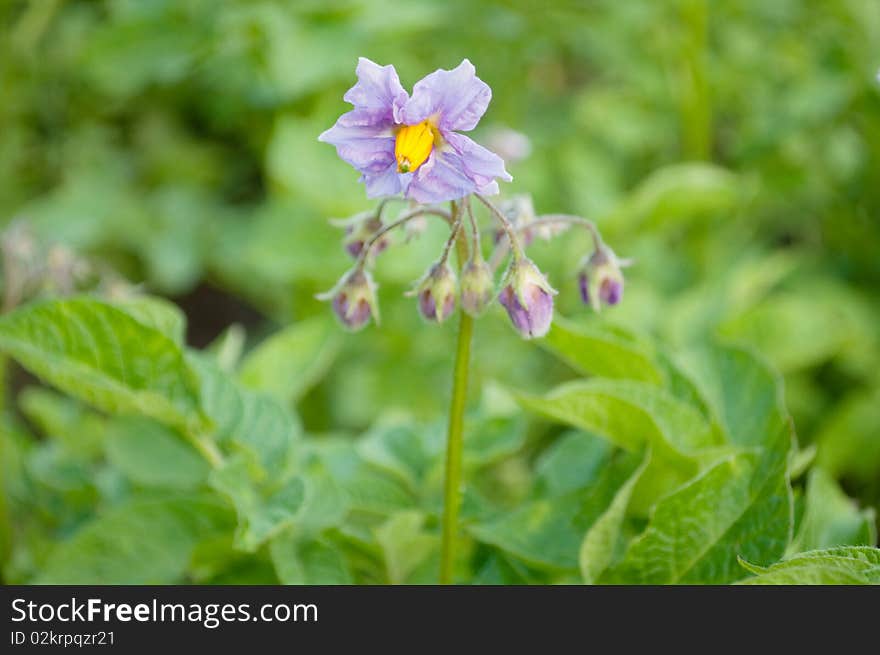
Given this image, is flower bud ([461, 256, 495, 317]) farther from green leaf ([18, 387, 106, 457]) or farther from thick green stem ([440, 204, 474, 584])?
green leaf ([18, 387, 106, 457])

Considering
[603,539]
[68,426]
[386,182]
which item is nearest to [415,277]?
[68,426]

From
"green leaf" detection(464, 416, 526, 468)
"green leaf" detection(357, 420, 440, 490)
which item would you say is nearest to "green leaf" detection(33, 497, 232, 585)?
"green leaf" detection(357, 420, 440, 490)

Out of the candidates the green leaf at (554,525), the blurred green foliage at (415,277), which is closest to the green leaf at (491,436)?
the blurred green foliage at (415,277)

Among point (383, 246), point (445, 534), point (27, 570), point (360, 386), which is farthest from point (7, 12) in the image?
point (445, 534)

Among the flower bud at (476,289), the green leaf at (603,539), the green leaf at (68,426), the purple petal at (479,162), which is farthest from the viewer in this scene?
the green leaf at (68,426)

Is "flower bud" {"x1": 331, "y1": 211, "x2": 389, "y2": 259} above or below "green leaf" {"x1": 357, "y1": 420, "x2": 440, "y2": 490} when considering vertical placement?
above

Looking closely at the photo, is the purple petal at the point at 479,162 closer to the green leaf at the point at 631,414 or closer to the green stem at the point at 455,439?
the green stem at the point at 455,439
